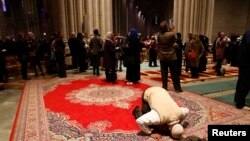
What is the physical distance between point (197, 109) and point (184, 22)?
810cm

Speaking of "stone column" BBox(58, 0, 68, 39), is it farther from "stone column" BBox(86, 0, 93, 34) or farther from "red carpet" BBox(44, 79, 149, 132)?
"red carpet" BBox(44, 79, 149, 132)

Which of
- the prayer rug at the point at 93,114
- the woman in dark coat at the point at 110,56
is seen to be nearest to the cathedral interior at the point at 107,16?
the woman in dark coat at the point at 110,56

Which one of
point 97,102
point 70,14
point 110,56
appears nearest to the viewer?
point 97,102

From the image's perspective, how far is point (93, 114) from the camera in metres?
4.44

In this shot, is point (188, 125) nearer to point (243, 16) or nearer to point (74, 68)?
point (74, 68)

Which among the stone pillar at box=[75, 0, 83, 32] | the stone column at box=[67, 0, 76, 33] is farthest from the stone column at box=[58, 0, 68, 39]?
the stone pillar at box=[75, 0, 83, 32]

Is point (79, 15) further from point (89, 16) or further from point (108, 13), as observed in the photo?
point (108, 13)

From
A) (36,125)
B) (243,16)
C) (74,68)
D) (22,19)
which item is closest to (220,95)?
(36,125)

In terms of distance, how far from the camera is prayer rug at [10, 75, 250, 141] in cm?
360

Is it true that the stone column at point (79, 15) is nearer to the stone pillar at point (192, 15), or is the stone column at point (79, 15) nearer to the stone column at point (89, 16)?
the stone column at point (89, 16)

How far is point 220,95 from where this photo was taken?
18.3ft

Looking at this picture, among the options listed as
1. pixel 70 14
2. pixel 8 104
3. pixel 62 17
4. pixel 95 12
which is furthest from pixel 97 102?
pixel 95 12

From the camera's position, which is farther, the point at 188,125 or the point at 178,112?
the point at 188,125

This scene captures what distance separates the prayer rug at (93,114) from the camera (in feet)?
11.8
